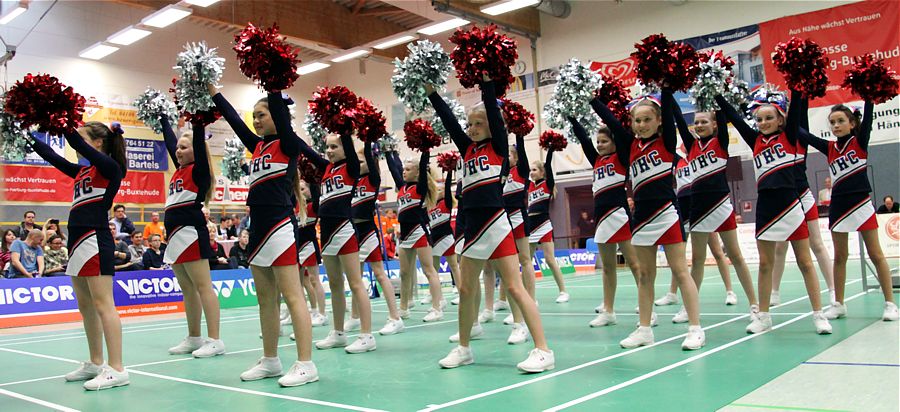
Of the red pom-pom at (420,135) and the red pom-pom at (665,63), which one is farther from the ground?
the red pom-pom at (665,63)

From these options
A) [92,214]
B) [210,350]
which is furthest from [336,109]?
[210,350]

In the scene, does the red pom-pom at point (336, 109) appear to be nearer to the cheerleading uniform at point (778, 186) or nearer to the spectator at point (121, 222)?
the cheerleading uniform at point (778, 186)

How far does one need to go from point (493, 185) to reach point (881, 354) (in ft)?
8.09

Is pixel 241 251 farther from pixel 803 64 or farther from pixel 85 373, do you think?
pixel 803 64

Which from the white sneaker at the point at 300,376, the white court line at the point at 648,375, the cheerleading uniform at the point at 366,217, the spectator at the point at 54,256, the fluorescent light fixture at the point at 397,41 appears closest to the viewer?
the white court line at the point at 648,375

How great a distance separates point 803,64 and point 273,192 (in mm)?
3851

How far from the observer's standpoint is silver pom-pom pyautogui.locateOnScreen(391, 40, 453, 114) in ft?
14.5

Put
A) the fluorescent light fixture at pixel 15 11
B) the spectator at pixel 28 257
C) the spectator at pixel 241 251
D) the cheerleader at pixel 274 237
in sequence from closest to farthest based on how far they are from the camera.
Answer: the cheerleader at pixel 274 237
the spectator at pixel 28 257
the spectator at pixel 241 251
the fluorescent light fixture at pixel 15 11

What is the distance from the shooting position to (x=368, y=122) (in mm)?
5352

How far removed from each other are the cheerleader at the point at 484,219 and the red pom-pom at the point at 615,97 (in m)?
1.76

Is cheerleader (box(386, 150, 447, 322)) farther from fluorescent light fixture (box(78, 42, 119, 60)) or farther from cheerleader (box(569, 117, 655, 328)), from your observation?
fluorescent light fixture (box(78, 42, 119, 60))

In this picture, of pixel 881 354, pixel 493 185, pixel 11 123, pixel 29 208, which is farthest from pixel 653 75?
pixel 29 208

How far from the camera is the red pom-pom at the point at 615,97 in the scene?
5873 millimetres

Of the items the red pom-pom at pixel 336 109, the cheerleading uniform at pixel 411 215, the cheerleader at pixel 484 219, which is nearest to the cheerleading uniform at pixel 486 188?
the cheerleader at pixel 484 219
